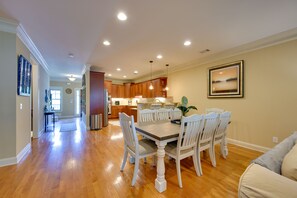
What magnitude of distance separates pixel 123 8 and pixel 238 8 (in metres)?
1.77

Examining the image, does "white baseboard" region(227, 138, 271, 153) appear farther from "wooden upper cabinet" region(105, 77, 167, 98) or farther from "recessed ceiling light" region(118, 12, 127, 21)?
"recessed ceiling light" region(118, 12, 127, 21)

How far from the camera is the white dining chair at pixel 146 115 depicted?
2859mm

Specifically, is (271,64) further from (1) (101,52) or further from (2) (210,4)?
(1) (101,52)

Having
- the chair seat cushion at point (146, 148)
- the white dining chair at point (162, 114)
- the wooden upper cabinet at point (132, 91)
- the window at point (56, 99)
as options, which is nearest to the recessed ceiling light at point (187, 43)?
the white dining chair at point (162, 114)

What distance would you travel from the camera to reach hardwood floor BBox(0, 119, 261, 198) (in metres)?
1.75

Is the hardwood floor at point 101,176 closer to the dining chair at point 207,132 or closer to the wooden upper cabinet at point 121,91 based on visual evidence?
the dining chair at point 207,132

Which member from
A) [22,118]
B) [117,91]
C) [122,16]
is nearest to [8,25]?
[22,118]

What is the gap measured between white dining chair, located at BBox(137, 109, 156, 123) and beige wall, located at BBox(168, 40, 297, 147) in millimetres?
2277

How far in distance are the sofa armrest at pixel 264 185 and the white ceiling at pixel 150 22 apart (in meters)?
2.13

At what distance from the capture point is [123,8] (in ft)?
6.57

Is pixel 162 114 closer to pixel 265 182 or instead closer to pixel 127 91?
pixel 265 182

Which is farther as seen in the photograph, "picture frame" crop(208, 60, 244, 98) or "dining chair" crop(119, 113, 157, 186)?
"picture frame" crop(208, 60, 244, 98)

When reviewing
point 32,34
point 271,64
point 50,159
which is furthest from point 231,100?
point 32,34

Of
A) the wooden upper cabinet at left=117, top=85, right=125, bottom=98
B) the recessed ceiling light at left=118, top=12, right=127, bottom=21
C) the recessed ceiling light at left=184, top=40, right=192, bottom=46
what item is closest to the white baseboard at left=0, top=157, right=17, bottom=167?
the recessed ceiling light at left=118, top=12, right=127, bottom=21
